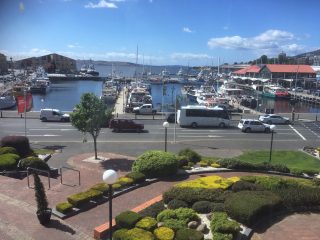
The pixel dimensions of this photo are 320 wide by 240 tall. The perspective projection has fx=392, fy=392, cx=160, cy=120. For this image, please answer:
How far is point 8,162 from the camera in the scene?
2317 cm

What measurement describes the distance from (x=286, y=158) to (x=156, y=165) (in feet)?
48.4

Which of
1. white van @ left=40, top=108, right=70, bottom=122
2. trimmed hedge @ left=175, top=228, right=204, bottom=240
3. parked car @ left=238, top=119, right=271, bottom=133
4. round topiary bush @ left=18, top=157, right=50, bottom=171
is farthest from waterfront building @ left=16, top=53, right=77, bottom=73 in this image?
trimmed hedge @ left=175, top=228, right=204, bottom=240

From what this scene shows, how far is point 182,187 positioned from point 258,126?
98.9 ft

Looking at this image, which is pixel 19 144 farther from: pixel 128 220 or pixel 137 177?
pixel 128 220

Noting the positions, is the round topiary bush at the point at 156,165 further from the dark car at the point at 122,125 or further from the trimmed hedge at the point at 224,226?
the dark car at the point at 122,125

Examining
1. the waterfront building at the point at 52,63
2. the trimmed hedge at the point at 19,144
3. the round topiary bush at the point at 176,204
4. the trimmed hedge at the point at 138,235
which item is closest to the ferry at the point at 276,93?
the trimmed hedge at the point at 19,144

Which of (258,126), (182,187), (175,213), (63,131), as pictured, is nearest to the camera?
(175,213)

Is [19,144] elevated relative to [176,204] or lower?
elevated

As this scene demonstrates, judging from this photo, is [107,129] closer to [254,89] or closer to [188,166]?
[188,166]

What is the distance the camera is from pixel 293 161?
3109 cm

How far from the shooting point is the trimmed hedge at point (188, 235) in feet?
43.0

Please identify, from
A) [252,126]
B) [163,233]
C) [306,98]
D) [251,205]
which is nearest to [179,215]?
[163,233]

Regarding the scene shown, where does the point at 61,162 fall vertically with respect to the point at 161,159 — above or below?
below

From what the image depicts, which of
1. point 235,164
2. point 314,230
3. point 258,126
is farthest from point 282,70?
point 314,230
